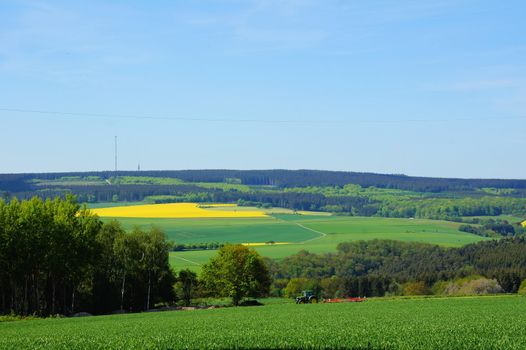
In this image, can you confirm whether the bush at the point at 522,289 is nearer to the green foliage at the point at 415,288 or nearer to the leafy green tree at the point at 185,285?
the green foliage at the point at 415,288

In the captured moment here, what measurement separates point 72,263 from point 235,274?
26.5m

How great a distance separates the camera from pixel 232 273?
98.6 metres

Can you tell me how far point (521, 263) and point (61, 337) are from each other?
134455 mm

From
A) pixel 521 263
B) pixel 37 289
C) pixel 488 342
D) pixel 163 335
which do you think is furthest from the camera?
pixel 521 263

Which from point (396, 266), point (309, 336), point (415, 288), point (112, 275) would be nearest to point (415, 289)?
point (415, 288)

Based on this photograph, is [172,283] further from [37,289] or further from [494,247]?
[494,247]

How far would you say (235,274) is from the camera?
9862 cm

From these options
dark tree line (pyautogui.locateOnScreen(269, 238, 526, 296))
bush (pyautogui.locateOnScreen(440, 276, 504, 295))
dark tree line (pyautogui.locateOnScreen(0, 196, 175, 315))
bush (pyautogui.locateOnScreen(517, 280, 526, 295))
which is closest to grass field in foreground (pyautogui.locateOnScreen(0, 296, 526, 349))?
dark tree line (pyautogui.locateOnScreen(0, 196, 175, 315))

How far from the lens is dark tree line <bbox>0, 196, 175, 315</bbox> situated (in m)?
75.6

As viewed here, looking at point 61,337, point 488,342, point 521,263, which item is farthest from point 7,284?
point 521,263

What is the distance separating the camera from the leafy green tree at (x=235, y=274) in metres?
98.2

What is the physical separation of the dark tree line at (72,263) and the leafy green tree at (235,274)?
5981 mm

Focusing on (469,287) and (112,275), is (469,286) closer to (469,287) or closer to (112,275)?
(469,287)

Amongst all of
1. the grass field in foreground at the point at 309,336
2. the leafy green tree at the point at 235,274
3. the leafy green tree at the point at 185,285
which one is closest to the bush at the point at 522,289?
the leafy green tree at the point at 235,274
